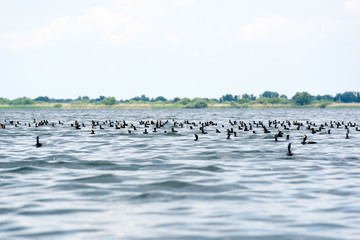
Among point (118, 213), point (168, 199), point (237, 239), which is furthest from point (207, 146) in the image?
point (237, 239)

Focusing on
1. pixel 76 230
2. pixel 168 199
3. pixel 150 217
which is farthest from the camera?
pixel 168 199

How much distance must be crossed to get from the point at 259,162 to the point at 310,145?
10040 millimetres

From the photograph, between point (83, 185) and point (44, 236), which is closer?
point (44, 236)

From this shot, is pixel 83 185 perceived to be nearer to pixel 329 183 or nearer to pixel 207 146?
pixel 329 183

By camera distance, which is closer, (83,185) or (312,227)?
(312,227)

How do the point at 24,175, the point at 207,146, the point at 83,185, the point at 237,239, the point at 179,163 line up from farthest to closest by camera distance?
the point at 207,146 < the point at 179,163 < the point at 24,175 < the point at 83,185 < the point at 237,239

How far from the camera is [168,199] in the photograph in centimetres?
1302

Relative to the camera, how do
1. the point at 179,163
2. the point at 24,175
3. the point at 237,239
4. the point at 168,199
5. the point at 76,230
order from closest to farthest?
the point at 237,239, the point at 76,230, the point at 168,199, the point at 24,175, the point at 179,163

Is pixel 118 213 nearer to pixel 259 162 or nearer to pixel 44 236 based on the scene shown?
pixel 44 236

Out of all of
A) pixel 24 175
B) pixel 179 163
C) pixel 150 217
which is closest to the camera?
pixel 150 217

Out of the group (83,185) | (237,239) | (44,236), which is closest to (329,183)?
(237,239)

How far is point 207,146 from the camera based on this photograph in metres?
29.6

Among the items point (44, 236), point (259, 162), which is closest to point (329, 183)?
point (259, 162)

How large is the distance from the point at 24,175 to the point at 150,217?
886 cm
